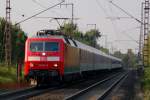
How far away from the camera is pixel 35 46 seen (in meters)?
26.3

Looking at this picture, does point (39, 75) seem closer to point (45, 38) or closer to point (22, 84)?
point (45, 38)

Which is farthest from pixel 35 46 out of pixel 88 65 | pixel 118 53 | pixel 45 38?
pixel 118 53

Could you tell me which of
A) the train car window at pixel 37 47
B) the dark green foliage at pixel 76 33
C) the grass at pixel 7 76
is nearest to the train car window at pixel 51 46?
the train car window at pixel 37 47

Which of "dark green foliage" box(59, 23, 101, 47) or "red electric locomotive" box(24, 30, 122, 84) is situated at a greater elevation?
"dark green foliage" box(59, 23, 101, 47)

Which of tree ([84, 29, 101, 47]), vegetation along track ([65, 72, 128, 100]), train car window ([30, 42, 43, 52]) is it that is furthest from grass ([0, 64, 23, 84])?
tree ([84, 29, 101, 47])

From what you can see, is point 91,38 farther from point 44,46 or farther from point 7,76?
point 44,46

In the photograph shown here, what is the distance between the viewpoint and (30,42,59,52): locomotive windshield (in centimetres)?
2612

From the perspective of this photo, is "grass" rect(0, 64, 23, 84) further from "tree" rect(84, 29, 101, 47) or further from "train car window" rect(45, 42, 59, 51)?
"tree" rect(84, 29, 101, 47)

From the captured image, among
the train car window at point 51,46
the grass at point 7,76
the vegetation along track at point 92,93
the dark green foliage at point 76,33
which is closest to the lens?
the vegetation along track at point 92,93

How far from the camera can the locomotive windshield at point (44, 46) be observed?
26125mm

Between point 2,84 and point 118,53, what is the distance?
513 feet

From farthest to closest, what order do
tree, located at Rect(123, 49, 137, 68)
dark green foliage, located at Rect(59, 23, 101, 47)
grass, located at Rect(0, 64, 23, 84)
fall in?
tree, located at Rect(123, 49, 137, 68), dark green foliage, located at Rect(59, 23, 101, 47), grass, located at Rect(0, 64, 23, 84)

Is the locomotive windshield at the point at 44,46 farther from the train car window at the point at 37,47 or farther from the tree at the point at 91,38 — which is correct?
the tree at the point at 91,38

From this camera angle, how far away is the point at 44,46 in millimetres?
26188
